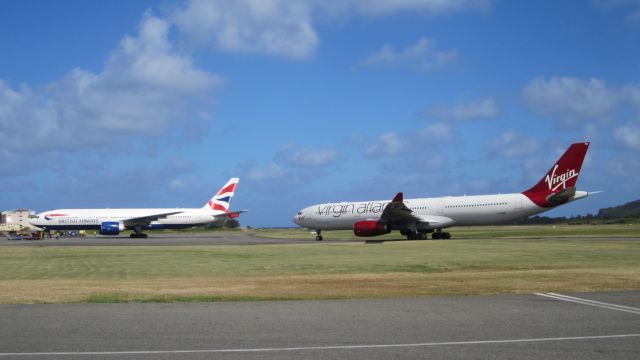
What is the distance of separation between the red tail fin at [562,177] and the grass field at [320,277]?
1748cm

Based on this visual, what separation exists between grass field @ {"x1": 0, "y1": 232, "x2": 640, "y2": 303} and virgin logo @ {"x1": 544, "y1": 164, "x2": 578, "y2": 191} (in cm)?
1755

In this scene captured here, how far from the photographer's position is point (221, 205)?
76000 mm

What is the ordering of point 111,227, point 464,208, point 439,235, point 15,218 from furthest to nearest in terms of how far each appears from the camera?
point 15,218, point 111,227, point 439,235, point 464,208

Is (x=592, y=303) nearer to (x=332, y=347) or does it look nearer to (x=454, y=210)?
(x=332, y=347)

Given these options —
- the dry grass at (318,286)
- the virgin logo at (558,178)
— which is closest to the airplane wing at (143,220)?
the virgin logo at (558,178)

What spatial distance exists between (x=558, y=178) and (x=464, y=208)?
7.22 metres

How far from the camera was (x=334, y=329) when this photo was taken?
30.0 ft

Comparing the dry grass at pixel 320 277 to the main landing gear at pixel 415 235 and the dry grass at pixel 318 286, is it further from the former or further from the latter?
the main landing gear at pixel 415 235

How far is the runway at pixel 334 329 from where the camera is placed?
7.54 metres

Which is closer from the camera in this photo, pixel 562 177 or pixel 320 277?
pixel 320 277

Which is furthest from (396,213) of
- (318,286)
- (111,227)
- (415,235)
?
(111,227)

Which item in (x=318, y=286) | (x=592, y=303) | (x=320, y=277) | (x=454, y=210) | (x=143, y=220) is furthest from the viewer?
(x=143, y=220)

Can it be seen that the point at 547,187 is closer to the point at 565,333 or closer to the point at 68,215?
the point at 565,333

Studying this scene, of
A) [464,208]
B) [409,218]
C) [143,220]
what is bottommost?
[409,218]
